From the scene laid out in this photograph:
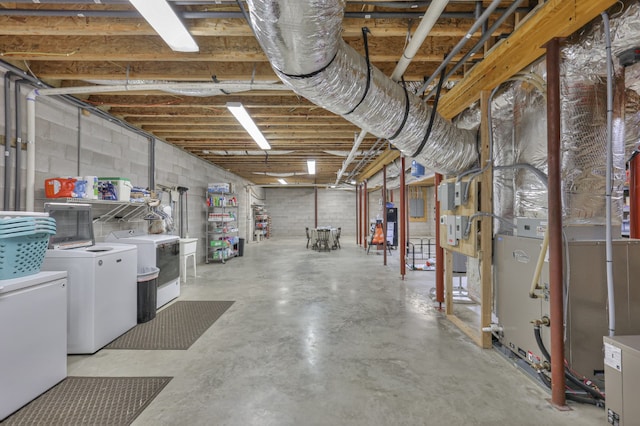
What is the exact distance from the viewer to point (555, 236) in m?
1.75

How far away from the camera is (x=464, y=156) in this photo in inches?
106

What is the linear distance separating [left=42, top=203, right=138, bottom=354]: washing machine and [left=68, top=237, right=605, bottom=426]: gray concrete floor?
0.23m

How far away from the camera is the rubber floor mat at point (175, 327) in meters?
2.57

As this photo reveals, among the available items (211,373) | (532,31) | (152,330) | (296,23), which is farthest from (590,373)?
(152,330)

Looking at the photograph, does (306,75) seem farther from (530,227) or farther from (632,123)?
(632,123)

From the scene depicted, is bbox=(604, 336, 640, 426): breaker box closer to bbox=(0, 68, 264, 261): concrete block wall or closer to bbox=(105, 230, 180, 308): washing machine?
bbox=(105, 230, 180, 308): washing machine

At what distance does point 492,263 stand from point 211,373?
2.60m

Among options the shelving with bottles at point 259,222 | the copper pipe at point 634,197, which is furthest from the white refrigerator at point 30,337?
the shelving with bottles at point 259,222

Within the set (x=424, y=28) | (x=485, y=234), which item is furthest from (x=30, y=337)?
(x=485, y=234)

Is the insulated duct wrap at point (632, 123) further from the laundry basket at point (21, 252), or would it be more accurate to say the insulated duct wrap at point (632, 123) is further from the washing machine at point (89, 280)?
the washing machine at point (89, 280)

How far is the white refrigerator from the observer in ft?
5.43

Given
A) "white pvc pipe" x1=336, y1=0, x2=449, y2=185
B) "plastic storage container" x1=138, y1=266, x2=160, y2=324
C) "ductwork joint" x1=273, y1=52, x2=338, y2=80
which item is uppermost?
"white pvc pipe" x1=336, y1=0, x2=449, y2=185

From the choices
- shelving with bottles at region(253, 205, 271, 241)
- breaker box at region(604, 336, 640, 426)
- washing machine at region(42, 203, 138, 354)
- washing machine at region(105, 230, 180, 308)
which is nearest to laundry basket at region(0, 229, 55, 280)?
washing machine at region(42, 203, 138, 354)

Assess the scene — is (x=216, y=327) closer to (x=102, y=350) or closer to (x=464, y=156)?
(x=102, y=350)
